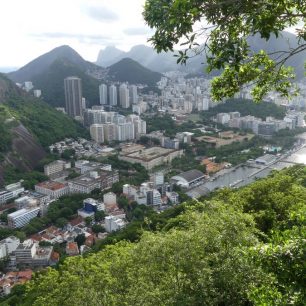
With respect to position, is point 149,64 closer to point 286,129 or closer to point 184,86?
point 184,86

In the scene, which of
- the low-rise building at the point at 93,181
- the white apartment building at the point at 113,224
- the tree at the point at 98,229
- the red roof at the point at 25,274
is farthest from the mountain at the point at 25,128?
the red roof at the point at 25,274

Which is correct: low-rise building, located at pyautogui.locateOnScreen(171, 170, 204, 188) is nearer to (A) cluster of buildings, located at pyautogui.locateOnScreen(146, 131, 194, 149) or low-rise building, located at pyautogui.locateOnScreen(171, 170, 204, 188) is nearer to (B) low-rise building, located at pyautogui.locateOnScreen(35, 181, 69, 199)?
(B) low-rise building, located at pyautogui.locateOnScreen(35, 181, 69, 199)

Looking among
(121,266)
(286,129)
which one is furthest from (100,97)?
(121,266)

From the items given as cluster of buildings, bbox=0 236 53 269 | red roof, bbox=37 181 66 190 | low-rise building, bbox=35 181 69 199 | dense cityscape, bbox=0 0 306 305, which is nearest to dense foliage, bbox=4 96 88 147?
dense cityscape, bbox=0 0 306 305

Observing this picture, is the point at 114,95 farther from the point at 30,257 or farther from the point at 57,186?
the point at 30,257

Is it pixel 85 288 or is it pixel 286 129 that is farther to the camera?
pixel 286 129

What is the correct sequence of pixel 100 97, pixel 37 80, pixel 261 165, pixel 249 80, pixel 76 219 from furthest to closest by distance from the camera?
pixel 37 80, pixel 100 97, pixel 261 165, pixel 76 219, pixel 249 80
